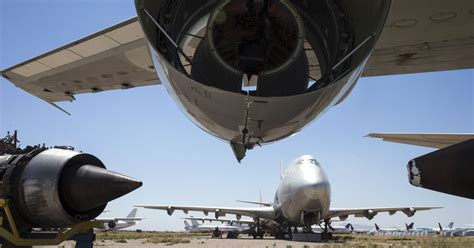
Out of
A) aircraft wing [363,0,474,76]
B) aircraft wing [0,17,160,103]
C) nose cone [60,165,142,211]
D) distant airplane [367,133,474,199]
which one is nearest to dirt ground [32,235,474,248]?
aircraft wing [0,17,160,103]

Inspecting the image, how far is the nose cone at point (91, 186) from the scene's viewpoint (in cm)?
513

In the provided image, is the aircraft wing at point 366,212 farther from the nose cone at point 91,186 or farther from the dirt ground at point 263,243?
the nose cone at point 91,186

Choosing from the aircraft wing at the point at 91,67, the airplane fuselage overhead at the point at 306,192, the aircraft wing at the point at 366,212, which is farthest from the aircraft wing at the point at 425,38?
the aircraft wing at the point at 366,212

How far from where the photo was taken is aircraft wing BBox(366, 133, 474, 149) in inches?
288

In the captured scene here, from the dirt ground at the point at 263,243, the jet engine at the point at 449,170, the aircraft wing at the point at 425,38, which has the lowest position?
the dirt ground at the point at 263,243

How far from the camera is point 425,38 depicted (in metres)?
5.69

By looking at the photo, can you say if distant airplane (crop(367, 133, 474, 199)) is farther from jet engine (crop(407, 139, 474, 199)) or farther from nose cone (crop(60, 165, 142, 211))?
nose cone (crop(60, 165, 142, 211))

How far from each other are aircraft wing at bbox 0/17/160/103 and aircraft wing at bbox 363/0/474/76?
3361 millimetres

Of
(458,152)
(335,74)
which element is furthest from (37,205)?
(458,152)

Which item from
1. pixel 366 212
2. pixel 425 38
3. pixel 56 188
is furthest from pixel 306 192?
pixel 56 188

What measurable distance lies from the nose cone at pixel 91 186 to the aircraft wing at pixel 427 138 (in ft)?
16.5

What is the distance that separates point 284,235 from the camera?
33781 mm

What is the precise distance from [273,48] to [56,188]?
3.01 meters

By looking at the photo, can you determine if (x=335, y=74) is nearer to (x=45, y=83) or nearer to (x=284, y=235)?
(x=45, y=83)
